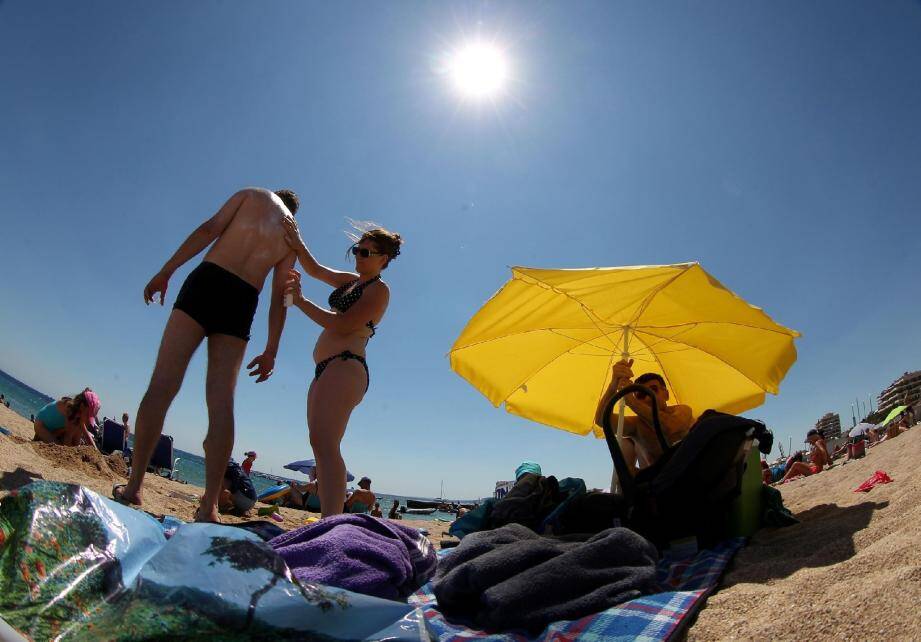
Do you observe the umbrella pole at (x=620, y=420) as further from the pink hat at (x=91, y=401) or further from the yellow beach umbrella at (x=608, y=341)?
the pink hat at (x=91, y=401)

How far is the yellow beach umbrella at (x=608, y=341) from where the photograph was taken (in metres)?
3.91

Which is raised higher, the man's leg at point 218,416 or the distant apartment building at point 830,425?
the distant apartment building at point 830,425

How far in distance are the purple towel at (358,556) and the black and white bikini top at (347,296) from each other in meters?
1.40

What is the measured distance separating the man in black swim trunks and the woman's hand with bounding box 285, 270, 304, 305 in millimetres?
52

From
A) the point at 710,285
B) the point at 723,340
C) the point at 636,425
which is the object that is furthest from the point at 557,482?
the point at 723,340

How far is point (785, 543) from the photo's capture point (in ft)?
7.08

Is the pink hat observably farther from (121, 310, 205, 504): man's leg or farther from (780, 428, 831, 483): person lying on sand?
(780, 428, 831, 483): person lying on sand

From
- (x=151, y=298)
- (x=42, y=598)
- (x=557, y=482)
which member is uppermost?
(x=151, y=298)

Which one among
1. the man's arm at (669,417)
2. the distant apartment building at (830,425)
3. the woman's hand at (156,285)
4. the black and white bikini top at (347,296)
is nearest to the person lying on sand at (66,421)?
the woman's hand at (156,285)

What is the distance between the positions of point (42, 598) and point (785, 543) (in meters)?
2.66

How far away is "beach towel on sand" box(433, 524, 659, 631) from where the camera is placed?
4.33 feet

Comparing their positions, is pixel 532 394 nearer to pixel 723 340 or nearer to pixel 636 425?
pixel 636 425

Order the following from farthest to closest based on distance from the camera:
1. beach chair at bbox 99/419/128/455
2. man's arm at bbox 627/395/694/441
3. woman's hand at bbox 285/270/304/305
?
beach chair at bbox 99/419/128/455
man's arm at bbox 627/395/694/441
woman's hand at bbox 285/270/304/305

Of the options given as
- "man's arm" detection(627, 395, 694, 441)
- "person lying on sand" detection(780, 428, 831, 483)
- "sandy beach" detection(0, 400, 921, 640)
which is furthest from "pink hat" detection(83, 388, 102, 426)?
"person lying on sand" detection(780, 428, 831, 483)
